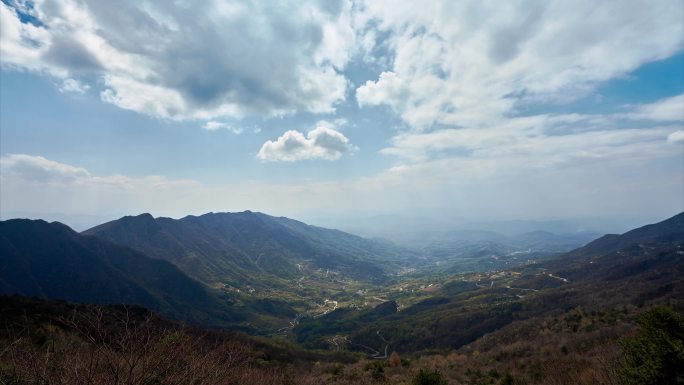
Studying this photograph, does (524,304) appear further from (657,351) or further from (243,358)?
(657,351)

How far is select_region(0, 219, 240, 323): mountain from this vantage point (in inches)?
6187

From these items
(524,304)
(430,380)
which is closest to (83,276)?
(524,304)

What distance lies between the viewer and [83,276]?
168250 millimetres

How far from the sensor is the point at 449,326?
353ft

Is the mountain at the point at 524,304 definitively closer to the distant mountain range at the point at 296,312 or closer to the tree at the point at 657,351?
the distant mountain range at the point at 296,312

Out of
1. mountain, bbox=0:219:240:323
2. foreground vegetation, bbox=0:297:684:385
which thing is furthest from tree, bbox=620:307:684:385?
mountain, bbox=0:219:240:323

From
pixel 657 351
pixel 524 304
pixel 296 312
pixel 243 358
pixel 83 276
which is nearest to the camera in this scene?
pixel 657 351

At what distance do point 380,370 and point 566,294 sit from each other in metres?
96.6

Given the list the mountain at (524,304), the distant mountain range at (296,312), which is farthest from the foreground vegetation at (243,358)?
the distant mountain range at (296,312)

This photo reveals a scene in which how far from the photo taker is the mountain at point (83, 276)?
157 m

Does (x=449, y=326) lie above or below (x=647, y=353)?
below

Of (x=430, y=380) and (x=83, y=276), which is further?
(x=83, y=276)

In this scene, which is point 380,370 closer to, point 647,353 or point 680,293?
point 647,353

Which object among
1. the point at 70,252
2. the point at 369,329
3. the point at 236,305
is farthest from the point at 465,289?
the point at 70,252
